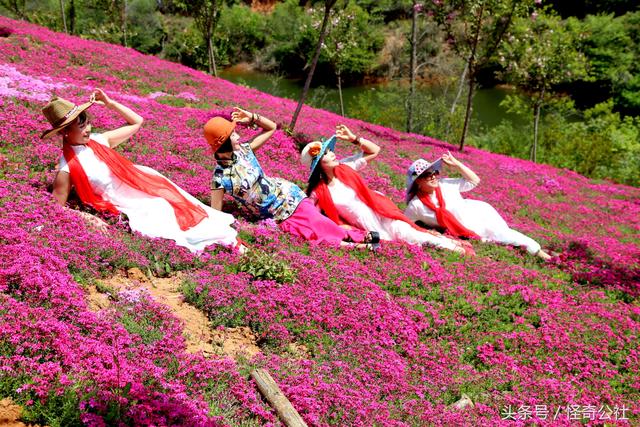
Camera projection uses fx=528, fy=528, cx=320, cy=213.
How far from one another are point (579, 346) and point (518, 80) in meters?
20.8

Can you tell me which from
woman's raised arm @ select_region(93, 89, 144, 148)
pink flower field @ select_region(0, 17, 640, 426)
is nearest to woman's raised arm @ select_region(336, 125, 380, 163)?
pink flower field @ select_region(0, 17, 640, 426)

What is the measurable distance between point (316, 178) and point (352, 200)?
0.72 meters

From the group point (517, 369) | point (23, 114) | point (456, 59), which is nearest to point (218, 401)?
point (517, 369)

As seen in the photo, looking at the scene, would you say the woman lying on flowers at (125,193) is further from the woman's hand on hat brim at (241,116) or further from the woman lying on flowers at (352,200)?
the woman lying on flowers at (352,200)

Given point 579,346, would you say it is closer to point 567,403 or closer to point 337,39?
point 567,403

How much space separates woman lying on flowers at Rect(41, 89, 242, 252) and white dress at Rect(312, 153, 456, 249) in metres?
2.14

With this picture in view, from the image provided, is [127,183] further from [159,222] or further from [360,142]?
[360,142]

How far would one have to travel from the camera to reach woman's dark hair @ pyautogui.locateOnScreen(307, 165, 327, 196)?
8789mm

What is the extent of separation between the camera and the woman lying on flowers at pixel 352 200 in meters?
8.73

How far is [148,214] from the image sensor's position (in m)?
7.32

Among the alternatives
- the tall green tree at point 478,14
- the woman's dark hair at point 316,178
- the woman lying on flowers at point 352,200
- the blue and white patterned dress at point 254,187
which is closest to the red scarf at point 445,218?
the woman lying on flowers at point 352,200

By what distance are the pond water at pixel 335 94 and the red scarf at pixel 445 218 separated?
27139 mm

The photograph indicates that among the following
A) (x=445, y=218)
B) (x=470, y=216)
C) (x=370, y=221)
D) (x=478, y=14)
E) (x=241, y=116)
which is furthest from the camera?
(x=478, y=14)

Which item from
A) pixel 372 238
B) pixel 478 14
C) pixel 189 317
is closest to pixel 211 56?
pixel 478 14
